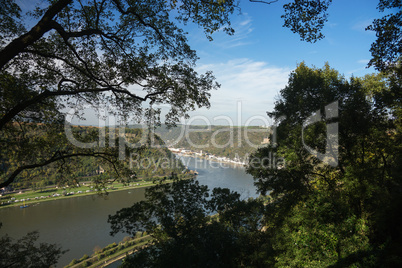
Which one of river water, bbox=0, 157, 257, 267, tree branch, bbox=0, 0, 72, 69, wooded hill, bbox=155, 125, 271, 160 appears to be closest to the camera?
tree branch, bbox=0, 0, 72, 69

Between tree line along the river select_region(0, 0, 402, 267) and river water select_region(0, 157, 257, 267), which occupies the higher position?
tree line along the river select_region(0, 0, 402, 267)

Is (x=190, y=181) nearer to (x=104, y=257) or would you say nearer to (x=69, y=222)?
(x=104, y=257)

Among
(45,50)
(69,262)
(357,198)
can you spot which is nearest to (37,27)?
(45,50)

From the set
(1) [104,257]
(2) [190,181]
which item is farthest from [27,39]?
(1) [104,257]

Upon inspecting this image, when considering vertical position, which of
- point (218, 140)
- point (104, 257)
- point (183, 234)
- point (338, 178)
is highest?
point (338, 178)

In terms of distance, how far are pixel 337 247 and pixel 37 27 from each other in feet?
16.9

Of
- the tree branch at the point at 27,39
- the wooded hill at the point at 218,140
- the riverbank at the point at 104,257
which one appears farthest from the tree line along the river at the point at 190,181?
the wooded hill at the point at 218,140

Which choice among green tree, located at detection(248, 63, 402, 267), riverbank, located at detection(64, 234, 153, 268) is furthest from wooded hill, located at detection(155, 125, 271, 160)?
green tree, located at detection(248, 63, 402, 267)

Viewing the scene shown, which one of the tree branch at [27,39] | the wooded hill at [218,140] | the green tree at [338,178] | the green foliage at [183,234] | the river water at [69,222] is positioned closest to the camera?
the tree branch at [27,39]

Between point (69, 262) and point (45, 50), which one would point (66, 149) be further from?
point (69, 262)

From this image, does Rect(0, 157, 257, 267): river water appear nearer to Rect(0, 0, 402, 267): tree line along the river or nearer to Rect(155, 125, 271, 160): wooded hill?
Rect(0, 0, 402, 267): tree line along the river

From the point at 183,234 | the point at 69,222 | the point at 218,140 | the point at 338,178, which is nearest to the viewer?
the point at 183,234

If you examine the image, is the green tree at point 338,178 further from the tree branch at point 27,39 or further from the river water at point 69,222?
the river water at point 69,222

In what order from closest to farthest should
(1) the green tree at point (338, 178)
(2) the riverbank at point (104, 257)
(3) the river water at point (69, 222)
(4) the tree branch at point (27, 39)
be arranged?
(4) the tree branch at point (27, 39) → (1) the green tree at point (338, 178) → (2) the riverbank at point (104, 257) → (3) the river water at point (69, 222)
